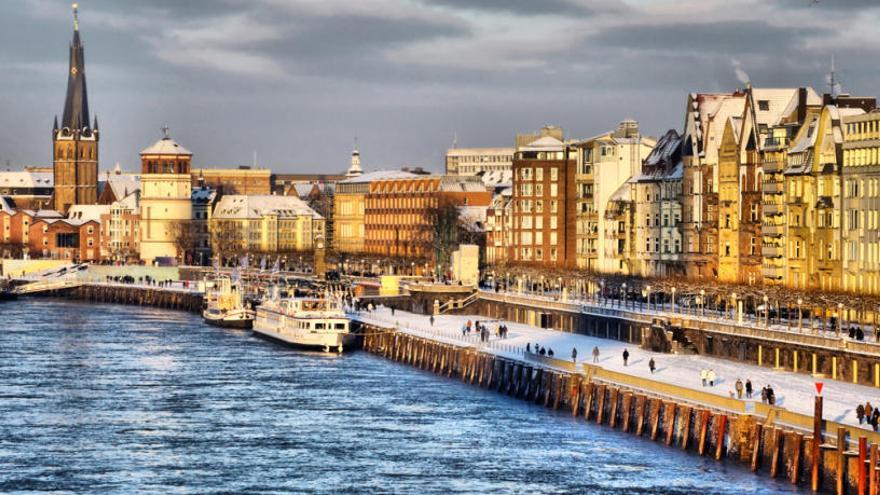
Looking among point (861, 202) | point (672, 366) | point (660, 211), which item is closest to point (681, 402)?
point (672, 366)

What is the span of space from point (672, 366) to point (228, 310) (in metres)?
73.6

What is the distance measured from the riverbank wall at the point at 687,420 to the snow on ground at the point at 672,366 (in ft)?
4.22

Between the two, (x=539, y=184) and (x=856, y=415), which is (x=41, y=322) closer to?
(x=539, y=184)

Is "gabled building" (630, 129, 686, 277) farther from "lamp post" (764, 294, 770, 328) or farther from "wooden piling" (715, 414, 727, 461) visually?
"wooden piling" (715, 414, 727, 461)

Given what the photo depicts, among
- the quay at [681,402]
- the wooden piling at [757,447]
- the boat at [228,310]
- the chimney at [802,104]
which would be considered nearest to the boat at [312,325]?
the quay at [681,402]

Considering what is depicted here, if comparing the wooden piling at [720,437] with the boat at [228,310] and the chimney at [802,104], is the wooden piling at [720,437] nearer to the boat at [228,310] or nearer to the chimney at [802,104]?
the chimney at [802,104]

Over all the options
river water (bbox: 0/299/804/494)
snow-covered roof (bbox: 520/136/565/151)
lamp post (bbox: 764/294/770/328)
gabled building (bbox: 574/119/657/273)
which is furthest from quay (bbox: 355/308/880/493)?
snow-covered roof (bbox: 520/136/565/151)

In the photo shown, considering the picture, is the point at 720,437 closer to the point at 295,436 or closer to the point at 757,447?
the point at 757,447

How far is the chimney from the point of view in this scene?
115m

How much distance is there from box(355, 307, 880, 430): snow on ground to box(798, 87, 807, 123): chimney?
16968mm

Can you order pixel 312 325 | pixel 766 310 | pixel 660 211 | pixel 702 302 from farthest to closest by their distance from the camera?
pixel 660 211 < pixel 312 325 < pixel 702 302 < pixel 766 310

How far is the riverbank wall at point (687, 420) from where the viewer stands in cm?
6198

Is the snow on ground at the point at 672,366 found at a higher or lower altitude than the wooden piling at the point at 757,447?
higher

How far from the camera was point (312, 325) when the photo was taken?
129 meters
